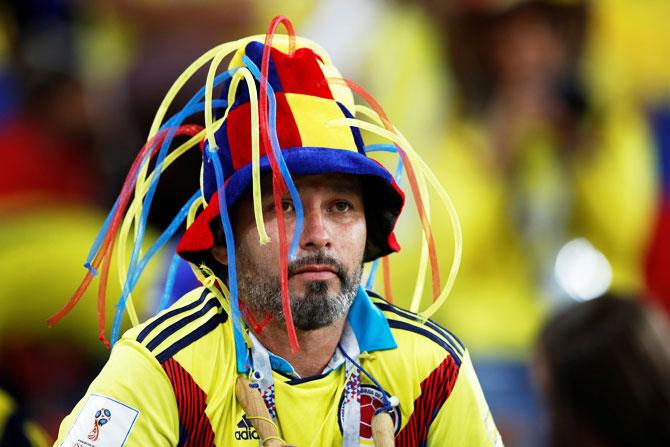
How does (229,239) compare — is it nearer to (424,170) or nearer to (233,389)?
(233,389)

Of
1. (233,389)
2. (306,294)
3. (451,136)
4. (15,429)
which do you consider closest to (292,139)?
(306,294)

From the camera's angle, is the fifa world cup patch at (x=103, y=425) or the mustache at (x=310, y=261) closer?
the fifa world cup patch at (x=103, y=425)

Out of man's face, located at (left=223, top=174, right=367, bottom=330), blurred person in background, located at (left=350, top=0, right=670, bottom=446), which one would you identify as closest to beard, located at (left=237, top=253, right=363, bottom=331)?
man's face, located at (left=223, top=174, right=367, bottom=330)

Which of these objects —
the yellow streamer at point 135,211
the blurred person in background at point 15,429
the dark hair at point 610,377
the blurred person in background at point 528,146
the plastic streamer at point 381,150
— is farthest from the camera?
the blurred person in background at point 528,146

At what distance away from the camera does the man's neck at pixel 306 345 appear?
8.63 feet

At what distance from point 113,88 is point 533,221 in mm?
2083

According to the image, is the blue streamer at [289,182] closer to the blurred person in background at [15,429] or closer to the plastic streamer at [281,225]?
the plastic streamer at [281,225]

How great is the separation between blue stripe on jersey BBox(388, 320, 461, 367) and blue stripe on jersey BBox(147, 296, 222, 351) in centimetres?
39

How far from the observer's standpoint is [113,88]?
5.75 meters

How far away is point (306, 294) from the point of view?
98.3 inches

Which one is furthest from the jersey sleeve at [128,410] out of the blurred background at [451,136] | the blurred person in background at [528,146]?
the blurred person in background at [528,146]

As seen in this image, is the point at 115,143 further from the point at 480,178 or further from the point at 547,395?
the point at 547,395

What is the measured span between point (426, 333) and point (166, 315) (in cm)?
58

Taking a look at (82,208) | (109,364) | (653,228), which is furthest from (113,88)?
(109,364)
